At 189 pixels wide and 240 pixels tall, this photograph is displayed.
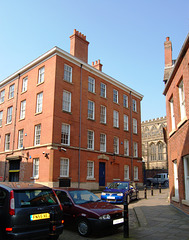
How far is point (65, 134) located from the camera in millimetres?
22281

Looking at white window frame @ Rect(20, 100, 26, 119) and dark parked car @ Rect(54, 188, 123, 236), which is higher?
white window frame @ Rect(20, 100, 26, 119)

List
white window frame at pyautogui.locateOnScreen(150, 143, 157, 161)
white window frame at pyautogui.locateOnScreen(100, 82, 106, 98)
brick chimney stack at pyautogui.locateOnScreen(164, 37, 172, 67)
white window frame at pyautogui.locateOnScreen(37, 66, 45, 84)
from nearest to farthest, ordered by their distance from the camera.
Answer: brick chimney stack at pyautogui.locateOnScreen(164, 37, 172, 67)
white window frame at pyautogui.locateOnScreen(37, 66, 45, 84)
white window frame at pyautogui.locateOnScreen(100, 82, 106, 98)
white window frame at pyautogui.locateOnScreen(150, 143, 157, 161)

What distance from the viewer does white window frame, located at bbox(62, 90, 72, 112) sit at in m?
22.8

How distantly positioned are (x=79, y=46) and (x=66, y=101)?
748cm

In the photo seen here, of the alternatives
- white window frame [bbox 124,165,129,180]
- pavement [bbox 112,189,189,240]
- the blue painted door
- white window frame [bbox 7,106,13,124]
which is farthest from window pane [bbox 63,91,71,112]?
pavement [bbox 112,189,189,240]

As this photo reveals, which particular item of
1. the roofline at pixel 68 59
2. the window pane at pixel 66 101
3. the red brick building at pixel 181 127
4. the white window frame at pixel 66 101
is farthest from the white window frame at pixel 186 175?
the roofline at pixel 68 59

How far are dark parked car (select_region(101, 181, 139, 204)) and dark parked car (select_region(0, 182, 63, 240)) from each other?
26.5 ft

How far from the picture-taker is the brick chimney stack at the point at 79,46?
2609 cm

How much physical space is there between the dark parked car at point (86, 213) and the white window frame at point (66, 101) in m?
14.7

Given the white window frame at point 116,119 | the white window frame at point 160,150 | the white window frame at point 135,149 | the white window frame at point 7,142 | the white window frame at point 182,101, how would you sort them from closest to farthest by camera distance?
the white window frame at point 182,101, the white window frame at point 7,142, the white window frame at point 116,119, the white window frame at point 135,149, the white window frame at point 160,150

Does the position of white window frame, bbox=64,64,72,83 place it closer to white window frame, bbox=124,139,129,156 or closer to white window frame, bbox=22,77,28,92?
white window frame, bbox=22,77,28,92

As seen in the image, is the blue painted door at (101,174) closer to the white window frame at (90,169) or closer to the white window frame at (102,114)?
the white window frame at (90,169)

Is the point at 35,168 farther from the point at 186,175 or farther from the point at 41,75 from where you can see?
the point at 186,175

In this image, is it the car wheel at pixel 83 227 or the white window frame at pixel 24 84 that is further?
the white window frame at pixel 24 84
